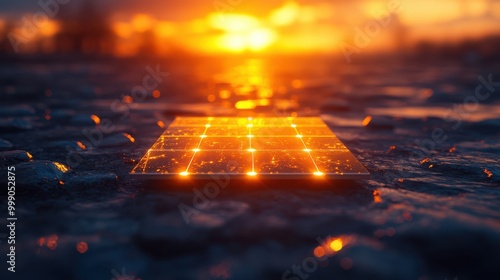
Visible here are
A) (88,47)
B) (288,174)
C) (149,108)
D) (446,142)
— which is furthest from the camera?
(88,47)

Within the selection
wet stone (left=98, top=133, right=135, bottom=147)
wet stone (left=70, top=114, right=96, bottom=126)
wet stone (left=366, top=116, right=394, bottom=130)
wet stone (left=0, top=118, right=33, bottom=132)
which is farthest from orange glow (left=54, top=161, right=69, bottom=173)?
wet stone (left=366, top=116, right=394, bottom=130)

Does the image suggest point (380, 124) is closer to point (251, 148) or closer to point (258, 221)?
point (251, 148)

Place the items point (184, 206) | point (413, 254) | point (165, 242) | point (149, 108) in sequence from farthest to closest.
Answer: point (149, 108) < point (184, 206) < point (165, 242) < point (413, 254)

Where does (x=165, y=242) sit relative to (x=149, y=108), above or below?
below

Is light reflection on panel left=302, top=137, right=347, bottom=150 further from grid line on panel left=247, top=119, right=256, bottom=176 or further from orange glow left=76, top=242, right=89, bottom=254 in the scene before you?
orange glow left=76, top=242, right=89, bottom=254

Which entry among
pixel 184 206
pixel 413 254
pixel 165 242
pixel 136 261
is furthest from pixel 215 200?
pixel 413 254

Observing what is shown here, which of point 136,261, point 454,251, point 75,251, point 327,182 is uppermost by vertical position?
point 327,182

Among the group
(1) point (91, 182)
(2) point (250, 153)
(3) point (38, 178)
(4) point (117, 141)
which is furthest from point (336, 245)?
(4) point (117, 141)

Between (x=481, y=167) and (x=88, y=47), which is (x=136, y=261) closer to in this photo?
(x=481, y=167)
